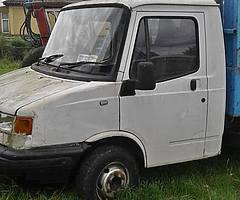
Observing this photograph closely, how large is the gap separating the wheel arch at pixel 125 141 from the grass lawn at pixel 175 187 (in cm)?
34

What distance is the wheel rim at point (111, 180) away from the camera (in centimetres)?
502

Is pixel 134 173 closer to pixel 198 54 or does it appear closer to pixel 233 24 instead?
pixel 198 54

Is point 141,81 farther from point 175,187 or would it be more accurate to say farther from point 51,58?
point 175,187

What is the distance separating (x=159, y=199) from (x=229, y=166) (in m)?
1.68

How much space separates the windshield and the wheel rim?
3.17ft

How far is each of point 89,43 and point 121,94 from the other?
27.6 inches

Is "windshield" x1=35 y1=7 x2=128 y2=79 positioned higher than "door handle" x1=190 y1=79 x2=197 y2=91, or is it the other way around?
"windshield" x1=35 y1=7 x2=128 y2=79

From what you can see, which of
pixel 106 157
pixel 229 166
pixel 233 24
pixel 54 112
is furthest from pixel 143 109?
pixel 229 166

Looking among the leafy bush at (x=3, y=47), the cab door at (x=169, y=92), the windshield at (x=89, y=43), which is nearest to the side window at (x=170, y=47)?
the cab door at (x=169, y=92)

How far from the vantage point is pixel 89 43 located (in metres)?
5.27

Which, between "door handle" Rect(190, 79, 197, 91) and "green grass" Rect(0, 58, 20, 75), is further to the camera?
"green grass" Rect(0, 58, 20, 75)

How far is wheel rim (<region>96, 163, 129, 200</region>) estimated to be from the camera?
198 inches

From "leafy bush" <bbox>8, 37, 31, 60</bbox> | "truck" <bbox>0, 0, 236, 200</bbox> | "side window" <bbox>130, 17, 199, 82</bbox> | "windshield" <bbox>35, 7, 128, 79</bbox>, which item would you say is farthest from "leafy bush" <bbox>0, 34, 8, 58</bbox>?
"side window" <bbox>130, 17, 199, 82</bbox>

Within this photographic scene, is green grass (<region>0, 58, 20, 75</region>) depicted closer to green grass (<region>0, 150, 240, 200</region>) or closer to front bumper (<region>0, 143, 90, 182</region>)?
green grass (<region>0, 150, 240, 200</region>)
